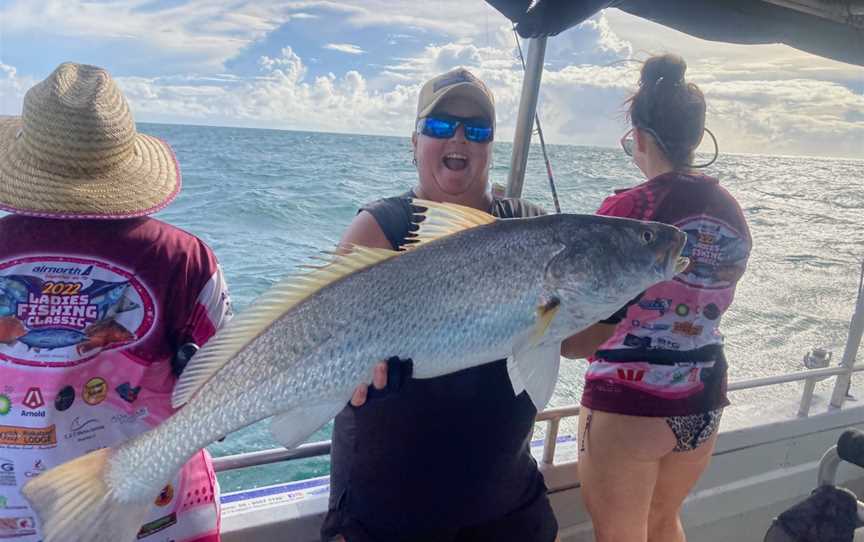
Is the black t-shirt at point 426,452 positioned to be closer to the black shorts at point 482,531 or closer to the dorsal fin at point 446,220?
the black shorts at point 482,531

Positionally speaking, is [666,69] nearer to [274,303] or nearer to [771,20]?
[771,20]

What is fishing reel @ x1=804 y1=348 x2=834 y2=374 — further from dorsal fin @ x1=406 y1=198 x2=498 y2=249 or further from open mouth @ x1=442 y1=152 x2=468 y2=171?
dorsal fin @ x1=406 y1=198 x2=498 y2=249

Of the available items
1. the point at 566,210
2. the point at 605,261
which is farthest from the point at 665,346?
the point at 566,210

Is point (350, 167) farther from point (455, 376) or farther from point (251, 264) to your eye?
point (455, 376)

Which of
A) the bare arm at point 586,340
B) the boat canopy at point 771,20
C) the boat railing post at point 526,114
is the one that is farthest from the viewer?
the boat canopy at point 771,20

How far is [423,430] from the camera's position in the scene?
1.76 meters

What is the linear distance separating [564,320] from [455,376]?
38 cm

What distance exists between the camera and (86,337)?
150 cm

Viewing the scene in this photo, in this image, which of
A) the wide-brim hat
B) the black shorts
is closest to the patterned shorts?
the black shorts

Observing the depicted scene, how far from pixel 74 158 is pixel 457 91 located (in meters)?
1.11

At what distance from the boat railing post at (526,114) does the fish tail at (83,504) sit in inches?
76.9

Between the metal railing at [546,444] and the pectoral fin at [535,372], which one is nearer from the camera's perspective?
the pectoral fin at [535,372]

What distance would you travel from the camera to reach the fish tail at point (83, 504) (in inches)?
55.2

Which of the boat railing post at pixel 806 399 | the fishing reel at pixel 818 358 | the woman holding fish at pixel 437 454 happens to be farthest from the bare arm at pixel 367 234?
the fishing reel at pixel 818 358
